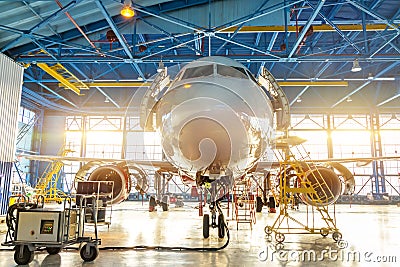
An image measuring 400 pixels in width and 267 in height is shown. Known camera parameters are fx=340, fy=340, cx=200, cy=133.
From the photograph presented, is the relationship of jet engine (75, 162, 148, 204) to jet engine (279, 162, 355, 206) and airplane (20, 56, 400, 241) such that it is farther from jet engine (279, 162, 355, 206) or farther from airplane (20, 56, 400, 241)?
jet engine (279, 162, 355, 206)

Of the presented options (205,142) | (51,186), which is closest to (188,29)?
(205,142)

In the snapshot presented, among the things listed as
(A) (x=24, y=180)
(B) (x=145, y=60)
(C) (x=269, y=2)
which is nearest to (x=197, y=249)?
(C) (x=269, y=2)

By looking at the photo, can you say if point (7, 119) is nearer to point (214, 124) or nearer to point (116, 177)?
point (116, 177)

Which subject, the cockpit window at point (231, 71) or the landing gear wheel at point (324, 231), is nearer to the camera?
the cockpit window at point (231, 71)

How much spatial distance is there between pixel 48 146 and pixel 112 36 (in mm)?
20427

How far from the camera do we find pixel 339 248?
6156 millimetres

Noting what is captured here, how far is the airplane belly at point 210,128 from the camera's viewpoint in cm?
442

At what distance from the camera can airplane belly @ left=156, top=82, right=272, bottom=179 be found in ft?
14.5

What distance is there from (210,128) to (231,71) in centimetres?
193

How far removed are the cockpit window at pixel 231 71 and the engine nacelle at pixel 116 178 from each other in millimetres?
4476

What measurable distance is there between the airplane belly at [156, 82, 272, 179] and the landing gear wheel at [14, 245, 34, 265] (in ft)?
7.75

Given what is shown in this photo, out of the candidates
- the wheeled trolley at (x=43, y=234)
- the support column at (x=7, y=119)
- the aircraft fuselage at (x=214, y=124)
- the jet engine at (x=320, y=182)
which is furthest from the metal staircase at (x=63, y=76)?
the aircraft fuselage at (x=214, y=124)

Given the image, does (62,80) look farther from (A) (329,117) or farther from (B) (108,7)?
(A) (329,117)

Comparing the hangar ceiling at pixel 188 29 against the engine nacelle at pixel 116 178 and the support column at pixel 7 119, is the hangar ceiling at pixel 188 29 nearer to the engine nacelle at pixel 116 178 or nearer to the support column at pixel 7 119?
the support column at pixel 7 119
